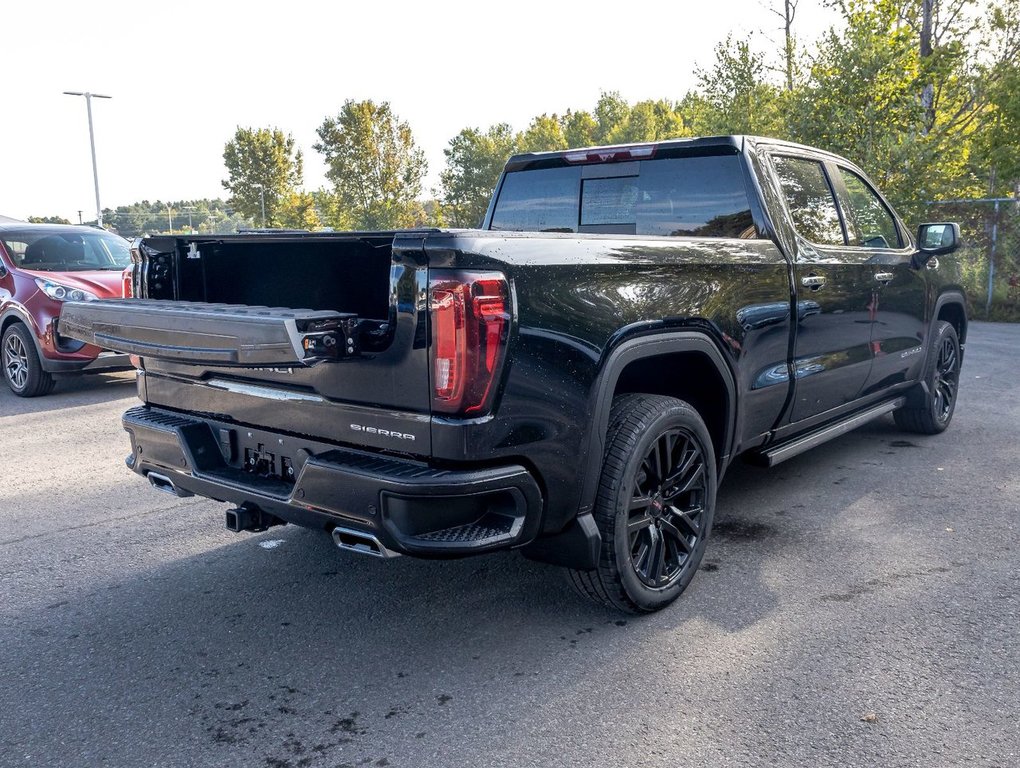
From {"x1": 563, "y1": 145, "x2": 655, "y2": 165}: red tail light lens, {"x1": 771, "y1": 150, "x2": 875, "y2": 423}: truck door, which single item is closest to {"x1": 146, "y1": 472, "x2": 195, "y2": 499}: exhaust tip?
{"x1": 563, "y1": 145, "x2": 655, "y2": 165}: red tail light lens

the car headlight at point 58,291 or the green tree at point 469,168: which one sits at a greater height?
the green tree at point 469,168

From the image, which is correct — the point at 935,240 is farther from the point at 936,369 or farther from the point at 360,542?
the point at 360,542

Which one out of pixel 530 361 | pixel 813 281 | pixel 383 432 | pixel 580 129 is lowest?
pixel 383 432

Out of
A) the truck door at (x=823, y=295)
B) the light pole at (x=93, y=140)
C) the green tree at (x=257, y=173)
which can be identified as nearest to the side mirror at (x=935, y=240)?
the truck door at (x=823, y=295)

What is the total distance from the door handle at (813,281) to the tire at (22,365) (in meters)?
7.39

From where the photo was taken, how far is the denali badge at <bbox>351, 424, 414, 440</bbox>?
8.89 ft

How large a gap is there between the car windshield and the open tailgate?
6740mm

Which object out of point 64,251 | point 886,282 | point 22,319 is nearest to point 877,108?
point 886,282

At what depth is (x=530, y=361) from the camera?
2.77m

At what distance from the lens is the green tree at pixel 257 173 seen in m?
53.2

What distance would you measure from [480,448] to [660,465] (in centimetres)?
105

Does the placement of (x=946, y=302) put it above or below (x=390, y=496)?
above

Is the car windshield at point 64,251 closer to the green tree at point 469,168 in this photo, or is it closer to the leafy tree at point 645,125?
the green tree at point 469,168

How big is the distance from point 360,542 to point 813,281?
8.83 ft
